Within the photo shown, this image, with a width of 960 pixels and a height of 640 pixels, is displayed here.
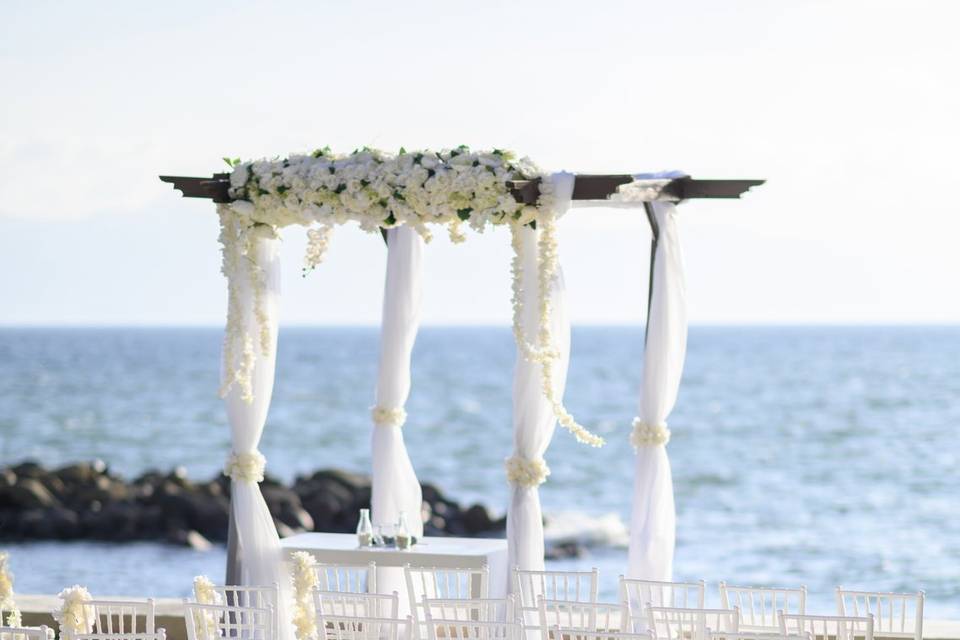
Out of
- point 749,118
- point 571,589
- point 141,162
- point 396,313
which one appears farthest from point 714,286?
point 396,313

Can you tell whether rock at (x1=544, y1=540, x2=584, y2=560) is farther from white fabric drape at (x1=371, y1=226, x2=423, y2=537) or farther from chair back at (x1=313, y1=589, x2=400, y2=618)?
chair back at (x1=313, y1=589, x2=400, y2=618)

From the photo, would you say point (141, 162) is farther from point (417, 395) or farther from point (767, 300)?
point (767, 300)

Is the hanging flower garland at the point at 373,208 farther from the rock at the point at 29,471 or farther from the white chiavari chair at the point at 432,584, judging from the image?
the rock at the point at 29,471

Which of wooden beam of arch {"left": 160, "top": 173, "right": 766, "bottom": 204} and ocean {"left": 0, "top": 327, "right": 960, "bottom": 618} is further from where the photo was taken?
ocean {"left": 0, "top": 327, "right": 960, "bottom": 618}

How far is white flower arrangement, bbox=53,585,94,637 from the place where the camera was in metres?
6.48

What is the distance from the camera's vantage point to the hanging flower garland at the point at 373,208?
787 cm

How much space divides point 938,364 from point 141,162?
20626mm

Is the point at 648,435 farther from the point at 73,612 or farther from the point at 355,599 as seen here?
the point at 73,612

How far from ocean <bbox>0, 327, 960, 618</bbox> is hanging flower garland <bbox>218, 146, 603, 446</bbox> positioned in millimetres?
10897

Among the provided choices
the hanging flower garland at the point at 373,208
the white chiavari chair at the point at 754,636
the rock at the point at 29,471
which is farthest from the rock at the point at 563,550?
the white chiavari chair at the point at 754,636

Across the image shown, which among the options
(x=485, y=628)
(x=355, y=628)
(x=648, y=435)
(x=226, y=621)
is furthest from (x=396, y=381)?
(x=485, y=628)

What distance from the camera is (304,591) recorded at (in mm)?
7105

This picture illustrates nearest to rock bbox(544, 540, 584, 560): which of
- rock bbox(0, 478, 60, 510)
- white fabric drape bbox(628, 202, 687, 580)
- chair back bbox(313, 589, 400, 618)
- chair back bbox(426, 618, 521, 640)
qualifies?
rock bbox(0, 478, 60, 510)

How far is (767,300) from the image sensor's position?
37500 millimetres
